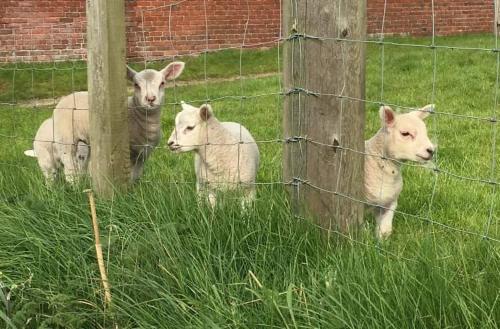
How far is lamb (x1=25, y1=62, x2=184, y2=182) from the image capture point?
16.9 ft

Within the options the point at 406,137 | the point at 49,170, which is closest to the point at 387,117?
the point at 406,137

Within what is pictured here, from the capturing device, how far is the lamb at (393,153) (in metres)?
4.25

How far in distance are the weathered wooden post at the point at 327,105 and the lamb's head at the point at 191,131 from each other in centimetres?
115

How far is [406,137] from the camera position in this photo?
4281mm

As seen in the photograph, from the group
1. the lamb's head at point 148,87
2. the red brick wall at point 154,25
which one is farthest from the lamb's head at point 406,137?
the red brick wall at point 154,25

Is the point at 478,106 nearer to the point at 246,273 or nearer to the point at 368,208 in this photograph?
the point at 368,208

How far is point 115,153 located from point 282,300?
72.0 inches

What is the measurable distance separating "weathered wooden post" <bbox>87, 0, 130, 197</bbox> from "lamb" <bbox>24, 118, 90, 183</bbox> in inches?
42.6

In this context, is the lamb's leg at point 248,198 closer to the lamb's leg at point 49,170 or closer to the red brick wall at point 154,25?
the lamb's leg at point 49,170

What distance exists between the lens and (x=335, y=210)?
357 centimetres

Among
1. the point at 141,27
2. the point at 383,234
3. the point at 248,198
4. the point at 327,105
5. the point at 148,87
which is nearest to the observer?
the point at 327,105

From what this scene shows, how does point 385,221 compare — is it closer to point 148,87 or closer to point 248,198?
point 248,198

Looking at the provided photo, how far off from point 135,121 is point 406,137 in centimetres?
210

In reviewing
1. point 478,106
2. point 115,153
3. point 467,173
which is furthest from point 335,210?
point 478,106
